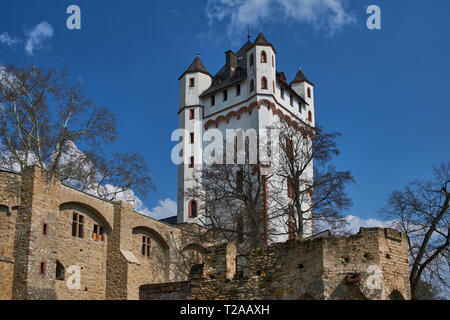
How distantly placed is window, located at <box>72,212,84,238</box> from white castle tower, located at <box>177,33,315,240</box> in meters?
15.8

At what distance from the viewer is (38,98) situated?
3412cm

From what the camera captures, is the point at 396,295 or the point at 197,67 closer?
the point at 396,295

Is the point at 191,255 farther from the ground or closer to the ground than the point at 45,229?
closer to the ground

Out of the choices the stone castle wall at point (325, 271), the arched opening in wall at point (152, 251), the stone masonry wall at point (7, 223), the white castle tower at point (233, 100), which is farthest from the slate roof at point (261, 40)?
the stone castle wall at point (325, 271)

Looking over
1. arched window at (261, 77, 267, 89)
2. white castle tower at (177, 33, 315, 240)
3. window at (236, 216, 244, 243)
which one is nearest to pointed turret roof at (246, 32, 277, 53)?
white castle tower at (177, 33, 315, 240)

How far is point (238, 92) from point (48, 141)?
18167 mm

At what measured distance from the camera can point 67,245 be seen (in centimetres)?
2828

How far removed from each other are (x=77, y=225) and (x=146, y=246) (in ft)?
18.6

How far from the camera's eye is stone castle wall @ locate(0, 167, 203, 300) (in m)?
25.4

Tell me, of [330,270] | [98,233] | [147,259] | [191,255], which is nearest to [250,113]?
[191,255]

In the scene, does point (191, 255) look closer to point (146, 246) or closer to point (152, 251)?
point (152, 251)

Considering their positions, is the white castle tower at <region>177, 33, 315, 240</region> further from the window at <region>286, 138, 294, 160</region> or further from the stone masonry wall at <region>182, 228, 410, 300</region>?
the stone masonry wall at <region>182, 228, 410, 300</region>

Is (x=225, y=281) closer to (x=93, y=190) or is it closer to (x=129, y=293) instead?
(x=129, y=293)
